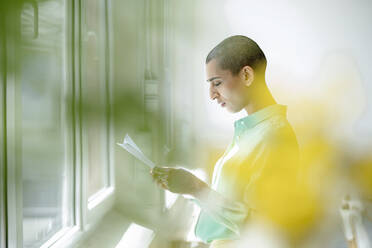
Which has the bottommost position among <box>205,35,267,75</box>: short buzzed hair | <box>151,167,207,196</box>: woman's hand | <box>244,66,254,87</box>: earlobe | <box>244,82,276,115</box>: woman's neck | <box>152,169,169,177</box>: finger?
<box>151,167,207,196</box>: woman's hand

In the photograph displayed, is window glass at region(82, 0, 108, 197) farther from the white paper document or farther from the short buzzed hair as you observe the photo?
the short buzzed hair

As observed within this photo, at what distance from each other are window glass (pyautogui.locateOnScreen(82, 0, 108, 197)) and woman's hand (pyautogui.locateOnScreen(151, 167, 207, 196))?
77mm

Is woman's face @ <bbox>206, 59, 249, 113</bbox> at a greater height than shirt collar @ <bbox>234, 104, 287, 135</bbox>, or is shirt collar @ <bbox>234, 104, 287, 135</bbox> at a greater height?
woman's face @ <bbox>206, 59, 249, 113</bbox>

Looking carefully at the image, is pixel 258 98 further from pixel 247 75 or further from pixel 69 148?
pixel 69 148

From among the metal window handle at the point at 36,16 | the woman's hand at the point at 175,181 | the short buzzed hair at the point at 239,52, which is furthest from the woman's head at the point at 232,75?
the metal window handle at the point at 36,16

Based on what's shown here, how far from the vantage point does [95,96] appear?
466 mm

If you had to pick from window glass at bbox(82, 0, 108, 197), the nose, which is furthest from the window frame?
the nose

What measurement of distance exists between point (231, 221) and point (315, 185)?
0.49ft

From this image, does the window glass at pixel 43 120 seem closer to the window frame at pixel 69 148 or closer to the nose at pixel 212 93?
the window frame at pixel 69 148

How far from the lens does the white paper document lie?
48 centimetres

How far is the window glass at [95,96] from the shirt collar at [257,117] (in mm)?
193

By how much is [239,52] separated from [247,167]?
6.5 inches

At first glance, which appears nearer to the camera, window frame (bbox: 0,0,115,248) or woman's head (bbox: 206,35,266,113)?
window frame (bbox: 0,0,115,248)

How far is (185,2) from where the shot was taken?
509 mm
